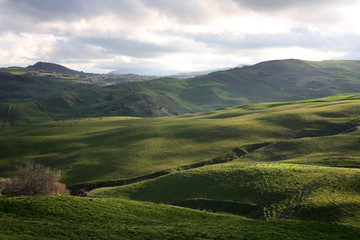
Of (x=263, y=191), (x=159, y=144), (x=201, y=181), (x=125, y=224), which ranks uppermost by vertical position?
(x=159, y=144)

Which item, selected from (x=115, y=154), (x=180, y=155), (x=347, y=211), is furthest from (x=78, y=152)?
(x=347, y=211)

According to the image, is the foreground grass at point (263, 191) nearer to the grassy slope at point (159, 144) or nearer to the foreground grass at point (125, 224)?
the foreground grass at point (125, 224)

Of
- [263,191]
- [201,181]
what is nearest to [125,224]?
[201,181]

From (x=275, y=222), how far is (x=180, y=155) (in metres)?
46.3

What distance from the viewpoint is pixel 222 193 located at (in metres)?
51.1

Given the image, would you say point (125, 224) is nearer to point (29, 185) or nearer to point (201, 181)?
point (29, 185)

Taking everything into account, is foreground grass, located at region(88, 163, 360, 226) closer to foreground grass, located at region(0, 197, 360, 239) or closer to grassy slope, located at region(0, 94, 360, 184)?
foreground grass, located at region(0, 197, 360, 239)

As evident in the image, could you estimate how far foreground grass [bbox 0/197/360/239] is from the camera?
2867 cm

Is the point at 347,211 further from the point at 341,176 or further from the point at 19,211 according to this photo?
the point at 19,211

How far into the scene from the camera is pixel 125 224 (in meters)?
32.7

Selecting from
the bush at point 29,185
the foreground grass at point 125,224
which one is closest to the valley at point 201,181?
the foreground grass at point 125,224

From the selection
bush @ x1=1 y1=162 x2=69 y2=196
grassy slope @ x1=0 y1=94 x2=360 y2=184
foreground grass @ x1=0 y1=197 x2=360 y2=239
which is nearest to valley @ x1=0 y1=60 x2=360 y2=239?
foreground grass @ x1=0 y1=197 x2=360 y2=239

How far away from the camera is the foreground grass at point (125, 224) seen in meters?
28.7

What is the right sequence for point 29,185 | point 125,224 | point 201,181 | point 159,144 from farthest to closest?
1. point 159,144
2. point 201,181
3. point 29,185
4. point 125,224
